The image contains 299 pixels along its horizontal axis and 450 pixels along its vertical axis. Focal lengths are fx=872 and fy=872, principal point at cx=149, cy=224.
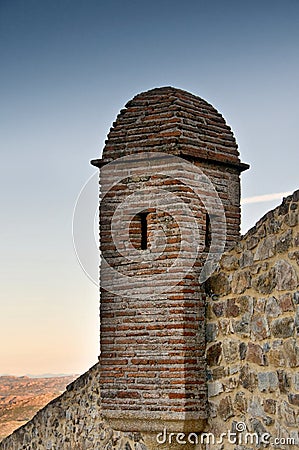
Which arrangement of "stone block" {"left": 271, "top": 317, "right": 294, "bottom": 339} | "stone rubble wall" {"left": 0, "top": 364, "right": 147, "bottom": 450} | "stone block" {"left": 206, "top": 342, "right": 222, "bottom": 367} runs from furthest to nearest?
"stone rubble wall" {"left": 0, "top": 364, "right": 147, "bottom": 450}
"stone block" {"left": 206, "top": 342, "right": 222, "bottom": 367}
"stone block" {"left": 271, "top": 317, "right": 294, "bottom": 339}

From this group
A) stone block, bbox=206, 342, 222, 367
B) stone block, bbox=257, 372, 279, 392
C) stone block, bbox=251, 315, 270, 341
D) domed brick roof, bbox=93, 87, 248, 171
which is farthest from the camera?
domed brick roof, bbox=93, 87, 248, 171

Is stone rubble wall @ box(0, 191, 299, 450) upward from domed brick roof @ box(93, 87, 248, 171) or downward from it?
downward

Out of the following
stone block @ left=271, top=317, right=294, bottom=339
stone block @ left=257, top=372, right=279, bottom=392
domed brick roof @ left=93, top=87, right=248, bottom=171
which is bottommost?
stone block @ left=257, top=372, right=279, bottom=392

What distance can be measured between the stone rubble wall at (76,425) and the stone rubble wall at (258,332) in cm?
186

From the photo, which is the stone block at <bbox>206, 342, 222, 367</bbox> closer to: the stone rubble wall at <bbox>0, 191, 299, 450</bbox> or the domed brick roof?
the stone rubble wall at <bbox>0, 191, 299, 450</bbox>

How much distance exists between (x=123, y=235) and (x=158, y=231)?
306 millimetres

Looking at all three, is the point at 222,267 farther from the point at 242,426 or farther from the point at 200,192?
the point at 242,426

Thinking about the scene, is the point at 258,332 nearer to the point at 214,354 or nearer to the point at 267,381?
the point at 267,381

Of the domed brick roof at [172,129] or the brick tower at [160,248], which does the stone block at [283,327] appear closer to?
the brick tower at [160,248]

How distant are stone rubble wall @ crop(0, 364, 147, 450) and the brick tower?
157 cm

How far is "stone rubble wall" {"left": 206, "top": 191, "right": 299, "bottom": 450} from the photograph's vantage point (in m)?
5.67

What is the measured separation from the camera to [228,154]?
22.1 feet

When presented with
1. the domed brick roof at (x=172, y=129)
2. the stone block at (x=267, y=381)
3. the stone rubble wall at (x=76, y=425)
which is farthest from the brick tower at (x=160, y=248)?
the stone rubble wall at (x=76, y=425)

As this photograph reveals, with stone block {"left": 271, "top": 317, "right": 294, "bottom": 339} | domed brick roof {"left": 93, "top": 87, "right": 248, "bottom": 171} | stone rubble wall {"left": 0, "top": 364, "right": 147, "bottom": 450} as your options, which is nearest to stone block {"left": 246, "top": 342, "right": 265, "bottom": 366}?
stone block {"left": 271, "top": 317, "right": 294, "bottom": 339}
